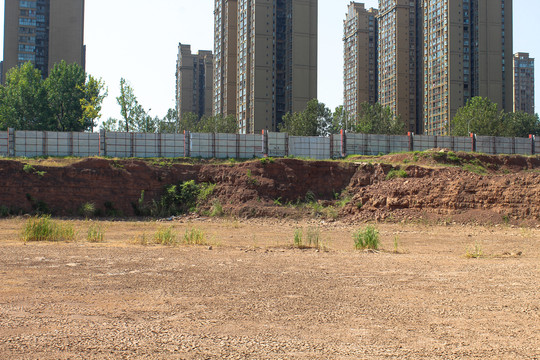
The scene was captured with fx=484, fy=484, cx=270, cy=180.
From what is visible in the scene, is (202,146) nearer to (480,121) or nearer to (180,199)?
(180,199)

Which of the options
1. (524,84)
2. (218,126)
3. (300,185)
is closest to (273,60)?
(218,126)

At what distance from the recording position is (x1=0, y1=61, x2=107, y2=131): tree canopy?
193ft

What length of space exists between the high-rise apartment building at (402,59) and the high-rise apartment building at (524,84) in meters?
48.8

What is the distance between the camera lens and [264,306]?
7.40 meters

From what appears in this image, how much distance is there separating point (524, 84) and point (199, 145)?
137555mm

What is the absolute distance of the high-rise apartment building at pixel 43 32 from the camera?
9069cm

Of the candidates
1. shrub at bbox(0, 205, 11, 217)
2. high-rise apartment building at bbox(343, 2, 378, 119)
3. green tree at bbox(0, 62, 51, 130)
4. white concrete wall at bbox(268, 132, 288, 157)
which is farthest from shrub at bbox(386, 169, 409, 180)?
high-rise apartment building at bbox(343, 2, 378, 119)

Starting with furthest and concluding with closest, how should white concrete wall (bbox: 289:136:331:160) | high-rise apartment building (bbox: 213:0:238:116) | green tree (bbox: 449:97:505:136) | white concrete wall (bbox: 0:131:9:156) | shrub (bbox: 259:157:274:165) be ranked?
high-rise apartment building (bbox: 213:0:238:116) < green tree (bbox: 449:97:505:136) < white concrete wall (bbox: 289:136:331:160) < white concrete wall (bbox: 0:131:9:156) < shrub (bbox: 259:157:274:165)

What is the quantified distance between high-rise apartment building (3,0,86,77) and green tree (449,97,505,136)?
6894 cm

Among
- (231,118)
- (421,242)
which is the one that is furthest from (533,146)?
(231,118)

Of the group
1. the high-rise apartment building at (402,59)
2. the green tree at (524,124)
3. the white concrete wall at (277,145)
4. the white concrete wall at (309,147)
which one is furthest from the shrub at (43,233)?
the high-rise apartment building at (402,59)

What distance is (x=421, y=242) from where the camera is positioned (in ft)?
65.2

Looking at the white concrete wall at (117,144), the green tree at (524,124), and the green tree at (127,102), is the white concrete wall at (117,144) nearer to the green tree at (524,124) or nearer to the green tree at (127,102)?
the green tree at (127,102)

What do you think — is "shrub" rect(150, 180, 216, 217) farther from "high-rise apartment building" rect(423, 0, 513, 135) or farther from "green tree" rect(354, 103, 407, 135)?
"high-rise apartment building" rect(423, 0, 513, 135)
